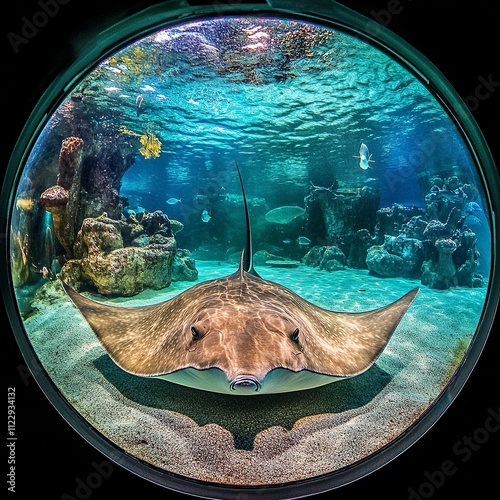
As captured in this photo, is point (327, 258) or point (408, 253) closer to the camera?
point (408, 253)

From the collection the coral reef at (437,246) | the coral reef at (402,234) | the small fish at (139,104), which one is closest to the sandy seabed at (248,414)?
the coral reef at (402,234)

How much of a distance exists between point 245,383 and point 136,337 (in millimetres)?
1710

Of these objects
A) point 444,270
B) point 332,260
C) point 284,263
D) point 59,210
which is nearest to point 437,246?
point 444,270

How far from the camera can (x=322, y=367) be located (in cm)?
233

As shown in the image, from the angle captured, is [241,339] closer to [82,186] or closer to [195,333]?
[195,333]

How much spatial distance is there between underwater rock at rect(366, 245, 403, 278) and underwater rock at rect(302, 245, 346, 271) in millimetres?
2111

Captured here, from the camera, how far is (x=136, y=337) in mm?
3084

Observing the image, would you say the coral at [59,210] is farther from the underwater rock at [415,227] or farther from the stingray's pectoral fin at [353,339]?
the underwater rock at [415,227]

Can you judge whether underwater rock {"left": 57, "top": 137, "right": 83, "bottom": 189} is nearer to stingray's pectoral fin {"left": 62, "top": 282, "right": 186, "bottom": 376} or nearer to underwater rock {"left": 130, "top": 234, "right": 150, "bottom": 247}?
underwater rock {"left": 130, "top": 234, "right": 150, "bottom": 247}

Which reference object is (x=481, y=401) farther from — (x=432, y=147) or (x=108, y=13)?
(x=432, y=147)

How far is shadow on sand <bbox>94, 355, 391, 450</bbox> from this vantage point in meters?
2.45

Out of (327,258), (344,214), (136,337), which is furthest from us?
(344,214)

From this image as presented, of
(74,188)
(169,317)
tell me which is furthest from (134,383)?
(74,188)

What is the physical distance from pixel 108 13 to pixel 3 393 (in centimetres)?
222
